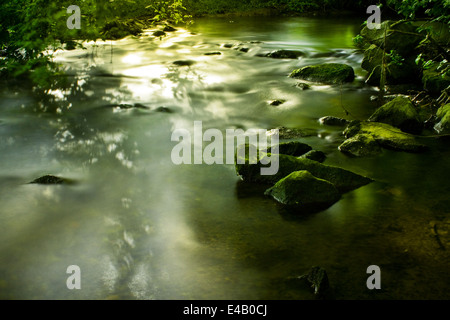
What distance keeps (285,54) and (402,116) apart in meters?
7.66

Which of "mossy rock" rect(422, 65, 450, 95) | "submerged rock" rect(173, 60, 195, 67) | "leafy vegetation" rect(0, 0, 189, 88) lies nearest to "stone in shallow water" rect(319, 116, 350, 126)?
"mossy rock" rect(422, 65, 450, 95)

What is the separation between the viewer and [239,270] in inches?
163

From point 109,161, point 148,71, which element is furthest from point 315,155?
point 148,71

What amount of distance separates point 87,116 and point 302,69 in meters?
6.29

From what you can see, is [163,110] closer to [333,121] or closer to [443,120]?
[333,121]

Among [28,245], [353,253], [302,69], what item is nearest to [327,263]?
[353,253]

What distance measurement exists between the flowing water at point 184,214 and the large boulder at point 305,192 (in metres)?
0.14

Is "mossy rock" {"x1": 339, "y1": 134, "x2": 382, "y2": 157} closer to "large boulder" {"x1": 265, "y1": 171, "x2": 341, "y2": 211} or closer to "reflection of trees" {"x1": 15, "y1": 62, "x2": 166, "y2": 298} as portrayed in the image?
"large boulder" {"x1": 265, "y1": 171, "x2": 341, "y2": 211}

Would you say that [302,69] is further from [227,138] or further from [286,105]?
[227,138]

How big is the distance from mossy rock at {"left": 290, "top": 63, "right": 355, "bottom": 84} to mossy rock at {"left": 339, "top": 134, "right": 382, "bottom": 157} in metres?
4.68

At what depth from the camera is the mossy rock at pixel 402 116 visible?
7.79 metres

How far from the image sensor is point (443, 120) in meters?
7.76

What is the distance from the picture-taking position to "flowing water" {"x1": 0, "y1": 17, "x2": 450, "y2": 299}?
4.00 meters

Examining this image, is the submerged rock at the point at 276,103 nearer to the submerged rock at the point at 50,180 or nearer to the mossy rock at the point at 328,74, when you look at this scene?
the mossy rock at the point at 328,74
